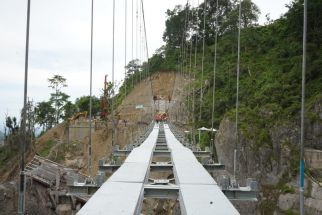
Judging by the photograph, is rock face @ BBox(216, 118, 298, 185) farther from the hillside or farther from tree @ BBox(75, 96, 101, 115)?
tree @ BBox(75, 96, 101, 115)

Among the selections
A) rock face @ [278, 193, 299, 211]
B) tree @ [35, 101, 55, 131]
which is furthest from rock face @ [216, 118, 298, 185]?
tree @ [35, 101, 55, 131]

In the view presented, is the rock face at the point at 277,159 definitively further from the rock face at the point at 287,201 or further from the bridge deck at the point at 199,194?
the bridge deck at the point at 199,194

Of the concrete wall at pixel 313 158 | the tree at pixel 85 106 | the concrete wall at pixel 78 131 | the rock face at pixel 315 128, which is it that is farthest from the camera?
the tree at pixel 85 106

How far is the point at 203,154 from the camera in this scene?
667cm

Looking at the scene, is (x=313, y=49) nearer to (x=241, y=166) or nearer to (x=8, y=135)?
(x=241, y=166)

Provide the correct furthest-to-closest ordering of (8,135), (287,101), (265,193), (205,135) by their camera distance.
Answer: (8,135), (205,135), (287,101), (265,193)

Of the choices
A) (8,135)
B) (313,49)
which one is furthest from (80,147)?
(313,49)

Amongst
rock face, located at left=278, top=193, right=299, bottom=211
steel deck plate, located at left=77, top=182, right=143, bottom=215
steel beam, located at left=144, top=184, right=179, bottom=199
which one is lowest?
rock face, located at left=278, top=193, right=299, bottom=211

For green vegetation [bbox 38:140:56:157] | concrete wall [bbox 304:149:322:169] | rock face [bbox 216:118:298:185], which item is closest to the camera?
concrete wall [bbox 304:149:322:169]

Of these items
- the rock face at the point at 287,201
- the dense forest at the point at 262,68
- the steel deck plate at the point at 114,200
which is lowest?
the rock face at the point at 287,201

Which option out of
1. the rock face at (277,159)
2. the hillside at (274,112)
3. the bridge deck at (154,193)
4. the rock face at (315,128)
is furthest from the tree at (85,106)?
the bridge deck at (154,193)

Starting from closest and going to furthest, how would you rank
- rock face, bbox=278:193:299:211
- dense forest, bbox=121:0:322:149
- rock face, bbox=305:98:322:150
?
rock face, bbox=278:193:299:211 → rock face, bbox=305:98:322:150 → dense forest, bbox=121:0:322:149

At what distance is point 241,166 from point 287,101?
3897 millimetres

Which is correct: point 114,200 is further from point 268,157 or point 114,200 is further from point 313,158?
point 268,157
